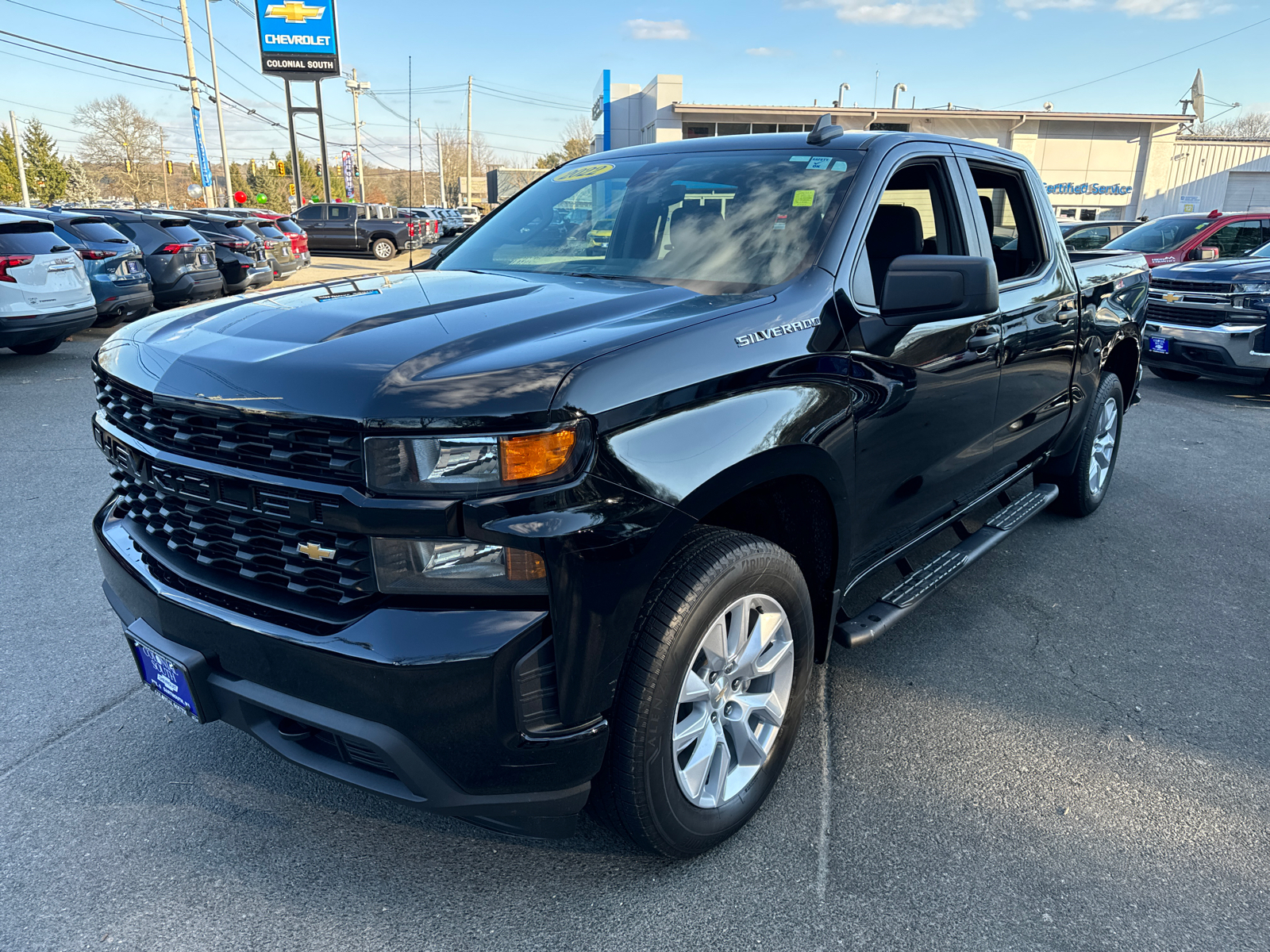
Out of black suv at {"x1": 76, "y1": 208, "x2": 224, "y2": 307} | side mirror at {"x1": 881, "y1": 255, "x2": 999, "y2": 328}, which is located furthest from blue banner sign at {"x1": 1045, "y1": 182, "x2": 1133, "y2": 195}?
side mirror at {"x1": 881, "y1": 255, "x2": 999, "y2": 328}

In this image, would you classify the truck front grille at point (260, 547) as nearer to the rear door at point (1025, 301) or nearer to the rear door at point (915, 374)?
the rear door at point (915, 374)

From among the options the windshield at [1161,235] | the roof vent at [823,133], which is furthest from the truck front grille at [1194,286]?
the roof vent at [823,133]

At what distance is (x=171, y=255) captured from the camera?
483 inches

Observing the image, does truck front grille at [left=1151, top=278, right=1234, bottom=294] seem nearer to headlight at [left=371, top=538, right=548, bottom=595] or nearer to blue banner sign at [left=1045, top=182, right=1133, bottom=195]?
headlight at [left=371, top=538, right=548, bottom=595]

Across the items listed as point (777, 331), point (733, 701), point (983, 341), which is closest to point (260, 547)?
point (733, 701)

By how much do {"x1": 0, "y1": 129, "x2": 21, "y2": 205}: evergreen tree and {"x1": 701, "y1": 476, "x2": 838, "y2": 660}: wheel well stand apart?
256 ft

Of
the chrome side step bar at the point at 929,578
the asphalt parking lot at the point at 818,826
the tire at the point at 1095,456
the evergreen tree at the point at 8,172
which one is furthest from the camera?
the evergreen tree at the point at 8,172

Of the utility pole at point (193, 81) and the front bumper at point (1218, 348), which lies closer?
the front bumper at point (1218, 348)

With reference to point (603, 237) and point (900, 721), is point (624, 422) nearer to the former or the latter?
point (603, 237)

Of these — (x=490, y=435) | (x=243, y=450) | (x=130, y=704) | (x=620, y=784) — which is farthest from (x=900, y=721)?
(x=130, y=704)

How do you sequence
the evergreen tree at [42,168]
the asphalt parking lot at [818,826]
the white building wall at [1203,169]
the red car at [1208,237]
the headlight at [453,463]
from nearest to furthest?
1. the headlight at [453,463]
2. the asphalt parking lot at [818,826]
3. the red car at [1208,237]
4. the white building wall at [1203,169]
5. the evergreen tree at [42,168]

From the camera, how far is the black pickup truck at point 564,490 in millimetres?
1831

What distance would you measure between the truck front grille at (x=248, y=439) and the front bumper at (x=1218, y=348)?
9674 mm

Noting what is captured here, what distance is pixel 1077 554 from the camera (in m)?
4.70
